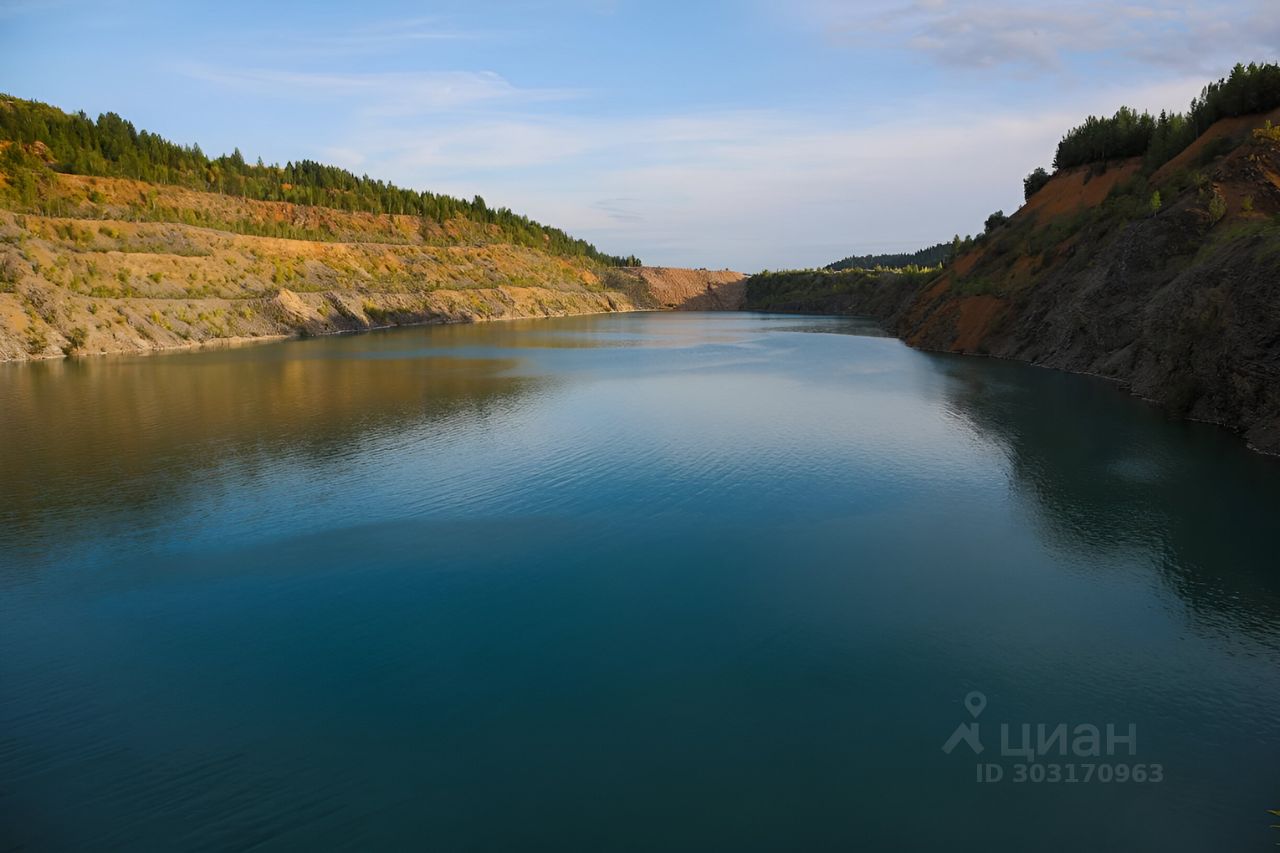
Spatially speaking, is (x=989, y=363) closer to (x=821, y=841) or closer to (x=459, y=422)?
(x=459, y=422)

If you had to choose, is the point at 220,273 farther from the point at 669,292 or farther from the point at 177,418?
the point at 669,292

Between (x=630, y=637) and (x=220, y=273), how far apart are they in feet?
267

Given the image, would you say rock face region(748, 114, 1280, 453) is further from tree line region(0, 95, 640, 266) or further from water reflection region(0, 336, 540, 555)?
tree line region(0, 95, 640, 266)

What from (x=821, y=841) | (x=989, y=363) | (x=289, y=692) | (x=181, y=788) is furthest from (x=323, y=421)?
(x=989, y=363)

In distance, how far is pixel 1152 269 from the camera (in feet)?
139

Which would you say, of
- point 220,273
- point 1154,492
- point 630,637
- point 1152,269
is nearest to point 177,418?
point 630,637

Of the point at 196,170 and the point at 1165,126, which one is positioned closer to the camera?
the point at 1165,126

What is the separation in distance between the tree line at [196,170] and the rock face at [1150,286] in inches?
3888

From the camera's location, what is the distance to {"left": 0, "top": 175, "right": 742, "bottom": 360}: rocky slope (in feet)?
194

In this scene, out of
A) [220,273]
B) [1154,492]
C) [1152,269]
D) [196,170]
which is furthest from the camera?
[196,170]

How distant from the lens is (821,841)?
901cm

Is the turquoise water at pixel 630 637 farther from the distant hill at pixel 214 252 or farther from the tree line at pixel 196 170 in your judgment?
the tree line at pixel 196 170

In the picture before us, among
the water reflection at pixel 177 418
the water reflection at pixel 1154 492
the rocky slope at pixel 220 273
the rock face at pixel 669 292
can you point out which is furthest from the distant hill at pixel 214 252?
the water reflection at pixel 1154 492

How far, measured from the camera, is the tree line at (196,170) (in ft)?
303
